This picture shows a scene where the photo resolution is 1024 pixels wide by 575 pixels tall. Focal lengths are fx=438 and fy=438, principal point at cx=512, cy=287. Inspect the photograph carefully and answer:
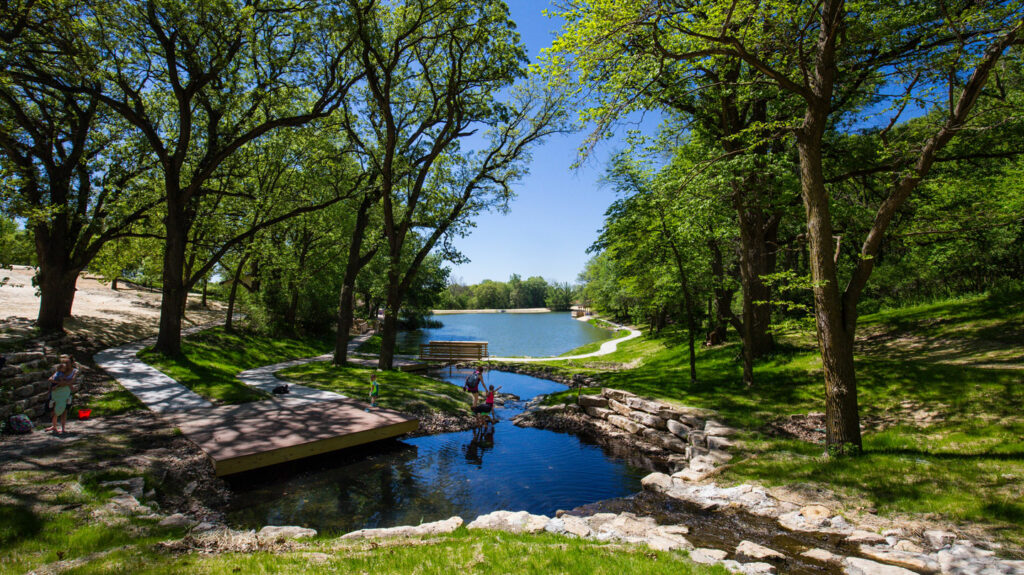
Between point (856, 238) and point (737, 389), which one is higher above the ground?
point (856, 238)

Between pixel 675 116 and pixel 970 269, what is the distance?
21.3 meters

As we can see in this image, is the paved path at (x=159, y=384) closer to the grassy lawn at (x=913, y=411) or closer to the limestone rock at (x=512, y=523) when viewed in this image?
the limestone rock at (x=512, y=523)

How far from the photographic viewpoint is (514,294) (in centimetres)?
16688

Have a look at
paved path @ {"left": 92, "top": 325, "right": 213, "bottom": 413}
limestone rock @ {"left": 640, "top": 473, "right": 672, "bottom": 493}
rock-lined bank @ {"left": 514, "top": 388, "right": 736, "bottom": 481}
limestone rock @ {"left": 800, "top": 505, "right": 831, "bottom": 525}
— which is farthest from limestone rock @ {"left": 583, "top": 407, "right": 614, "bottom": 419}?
paved path @ {"left": 92, "top": 325, "right": 213, "bottom": 413}

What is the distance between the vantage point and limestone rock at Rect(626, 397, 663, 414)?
40.0 feet

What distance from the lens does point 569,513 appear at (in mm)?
7652

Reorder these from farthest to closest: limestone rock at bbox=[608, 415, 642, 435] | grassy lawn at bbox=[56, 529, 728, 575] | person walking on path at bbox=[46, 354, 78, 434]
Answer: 1. limestone rock at bbox=[608, 415, 642, 435]
2. person walking on path at bbox=[46, 354, 78, 434]
3. grassy lawn at bbox=[56, 529, 728, 575]

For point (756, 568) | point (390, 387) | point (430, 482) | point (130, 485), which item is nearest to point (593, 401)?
point (430, 482)

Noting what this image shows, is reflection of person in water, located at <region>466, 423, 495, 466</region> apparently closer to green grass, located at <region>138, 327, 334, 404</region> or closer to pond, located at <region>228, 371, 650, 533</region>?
pond, located at <region>228, 371, 650, 533</region>

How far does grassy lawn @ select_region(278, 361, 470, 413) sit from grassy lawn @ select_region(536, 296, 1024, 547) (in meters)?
6.21

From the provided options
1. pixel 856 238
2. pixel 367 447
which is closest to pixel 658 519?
pixel 367 447

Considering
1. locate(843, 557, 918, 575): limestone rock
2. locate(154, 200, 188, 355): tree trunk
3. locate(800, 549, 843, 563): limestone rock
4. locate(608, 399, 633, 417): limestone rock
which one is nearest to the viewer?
locate(843, 557, 918, 575): limestone rock

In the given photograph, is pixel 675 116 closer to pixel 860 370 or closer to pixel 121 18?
pixel 860 370

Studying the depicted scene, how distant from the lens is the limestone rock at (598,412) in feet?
44.8
